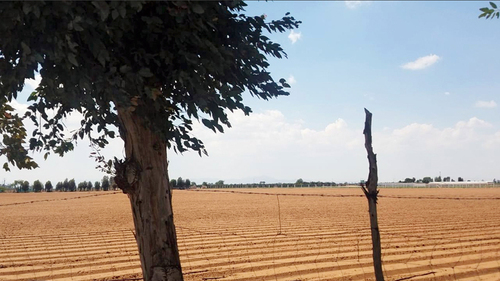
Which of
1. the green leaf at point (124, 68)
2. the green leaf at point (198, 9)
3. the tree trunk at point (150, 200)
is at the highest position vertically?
the green leaf at point (198, 9)

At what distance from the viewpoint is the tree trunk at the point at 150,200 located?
4.36 meters

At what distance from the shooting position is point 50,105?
4699 millimetres

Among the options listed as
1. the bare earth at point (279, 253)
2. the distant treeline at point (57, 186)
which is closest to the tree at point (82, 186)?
the distant treeline at point (57, 186)

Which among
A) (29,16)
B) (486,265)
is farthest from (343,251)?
(29,16)

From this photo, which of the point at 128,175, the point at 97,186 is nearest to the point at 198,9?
the point at 128,175

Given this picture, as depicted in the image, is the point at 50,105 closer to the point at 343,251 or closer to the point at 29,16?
the point at 29,16

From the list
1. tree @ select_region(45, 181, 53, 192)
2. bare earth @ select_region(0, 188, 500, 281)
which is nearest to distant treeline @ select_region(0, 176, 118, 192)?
tree @ select_region(45, 181, 53, 192)

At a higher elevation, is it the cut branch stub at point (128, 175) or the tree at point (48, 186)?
the tree at point (48, 186)

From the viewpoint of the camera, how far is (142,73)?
11.3ft

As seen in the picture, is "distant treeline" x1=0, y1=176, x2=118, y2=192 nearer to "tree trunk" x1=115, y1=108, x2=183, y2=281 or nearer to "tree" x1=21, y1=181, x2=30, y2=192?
"tree" x1=21, y1=181, x2=30, y2=192

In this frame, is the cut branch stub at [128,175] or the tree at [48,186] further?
the tree at [48,186]

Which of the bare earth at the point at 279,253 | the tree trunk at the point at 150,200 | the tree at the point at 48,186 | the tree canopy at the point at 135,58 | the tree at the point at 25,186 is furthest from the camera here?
the tree at the point at 48,186

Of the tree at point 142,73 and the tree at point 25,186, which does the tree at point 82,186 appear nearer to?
the tree at point 25,186

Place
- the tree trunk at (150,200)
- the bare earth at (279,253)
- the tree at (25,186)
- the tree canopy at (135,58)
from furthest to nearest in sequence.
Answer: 1. the tree at (25,186)
2. the bare earth at (279,253)
3. the tree trunk at (150,200)
4. the tree canopy at (135,58)
